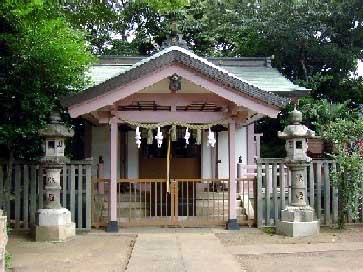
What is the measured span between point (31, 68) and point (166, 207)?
15.2 ft

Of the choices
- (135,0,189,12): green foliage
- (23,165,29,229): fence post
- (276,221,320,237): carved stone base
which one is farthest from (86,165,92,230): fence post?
(276,221,320,237): carved stone base

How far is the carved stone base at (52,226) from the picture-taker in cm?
984

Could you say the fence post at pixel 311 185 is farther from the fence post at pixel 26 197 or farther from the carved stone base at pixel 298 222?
the fence post at pixel 26 197

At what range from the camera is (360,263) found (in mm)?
7641

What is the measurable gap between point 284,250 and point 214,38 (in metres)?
19.3

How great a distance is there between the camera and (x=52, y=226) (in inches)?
390

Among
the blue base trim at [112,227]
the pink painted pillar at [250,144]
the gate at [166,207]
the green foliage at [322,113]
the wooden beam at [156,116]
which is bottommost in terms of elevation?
the blue base trim at [112,227]

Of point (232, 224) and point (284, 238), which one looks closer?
point (284, 238)

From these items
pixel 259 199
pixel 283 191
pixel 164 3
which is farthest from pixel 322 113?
pixel 164 3

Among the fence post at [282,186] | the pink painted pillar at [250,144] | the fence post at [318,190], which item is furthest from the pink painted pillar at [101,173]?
the fence post at [318,190]

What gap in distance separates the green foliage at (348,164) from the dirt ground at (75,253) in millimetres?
4953

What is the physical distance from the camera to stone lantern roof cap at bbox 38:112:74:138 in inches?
404

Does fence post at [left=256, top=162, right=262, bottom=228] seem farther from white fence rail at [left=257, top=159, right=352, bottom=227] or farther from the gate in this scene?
the gate

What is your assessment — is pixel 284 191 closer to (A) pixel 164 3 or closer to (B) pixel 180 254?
(B) pixel 180 254
